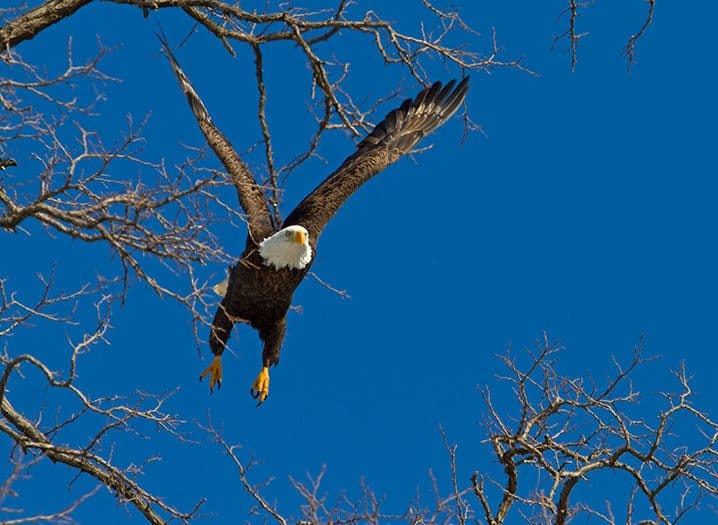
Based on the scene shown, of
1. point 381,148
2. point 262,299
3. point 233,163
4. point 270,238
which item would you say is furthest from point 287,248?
point 381,148

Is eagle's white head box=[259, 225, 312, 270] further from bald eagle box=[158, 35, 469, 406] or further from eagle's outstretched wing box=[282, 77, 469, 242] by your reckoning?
eagle's outstretched wing box=[282, 77, 469, 242]

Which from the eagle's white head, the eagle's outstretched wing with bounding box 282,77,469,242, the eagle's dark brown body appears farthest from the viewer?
the eagle's outstretched wing with bounding box 282,77,469,242

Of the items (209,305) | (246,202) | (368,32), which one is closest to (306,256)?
(246,202)

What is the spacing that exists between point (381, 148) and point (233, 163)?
1.21 m

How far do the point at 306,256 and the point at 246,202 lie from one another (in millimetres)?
631

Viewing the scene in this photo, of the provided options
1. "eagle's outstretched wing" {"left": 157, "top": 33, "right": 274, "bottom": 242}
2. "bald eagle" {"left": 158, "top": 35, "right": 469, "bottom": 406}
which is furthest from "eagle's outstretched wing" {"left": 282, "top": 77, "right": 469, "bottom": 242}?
"eagle's outstretched wing" {"left": 157, "top": 33, "right": 274, "bottom": 242}

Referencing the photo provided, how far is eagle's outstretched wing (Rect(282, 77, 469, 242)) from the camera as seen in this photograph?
312 inches

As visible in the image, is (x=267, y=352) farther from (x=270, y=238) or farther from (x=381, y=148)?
(x=381, y=148)

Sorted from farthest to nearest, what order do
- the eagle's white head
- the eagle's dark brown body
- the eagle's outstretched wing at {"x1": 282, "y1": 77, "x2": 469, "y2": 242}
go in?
1. the eagle's outstretched wing at {"x1": 282, "y1": 77, "x2": 469, "y2": 242}
2. the eagle's dark brown body
3. the eagle's white head

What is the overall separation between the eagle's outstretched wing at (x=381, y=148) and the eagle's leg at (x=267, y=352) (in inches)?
28.6

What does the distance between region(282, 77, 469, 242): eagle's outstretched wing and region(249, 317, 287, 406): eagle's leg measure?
73 centimetres

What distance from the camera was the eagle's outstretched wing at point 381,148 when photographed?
7.93m

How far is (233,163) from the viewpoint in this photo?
8.13m

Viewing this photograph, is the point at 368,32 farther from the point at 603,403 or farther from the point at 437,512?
the point at 437,512
